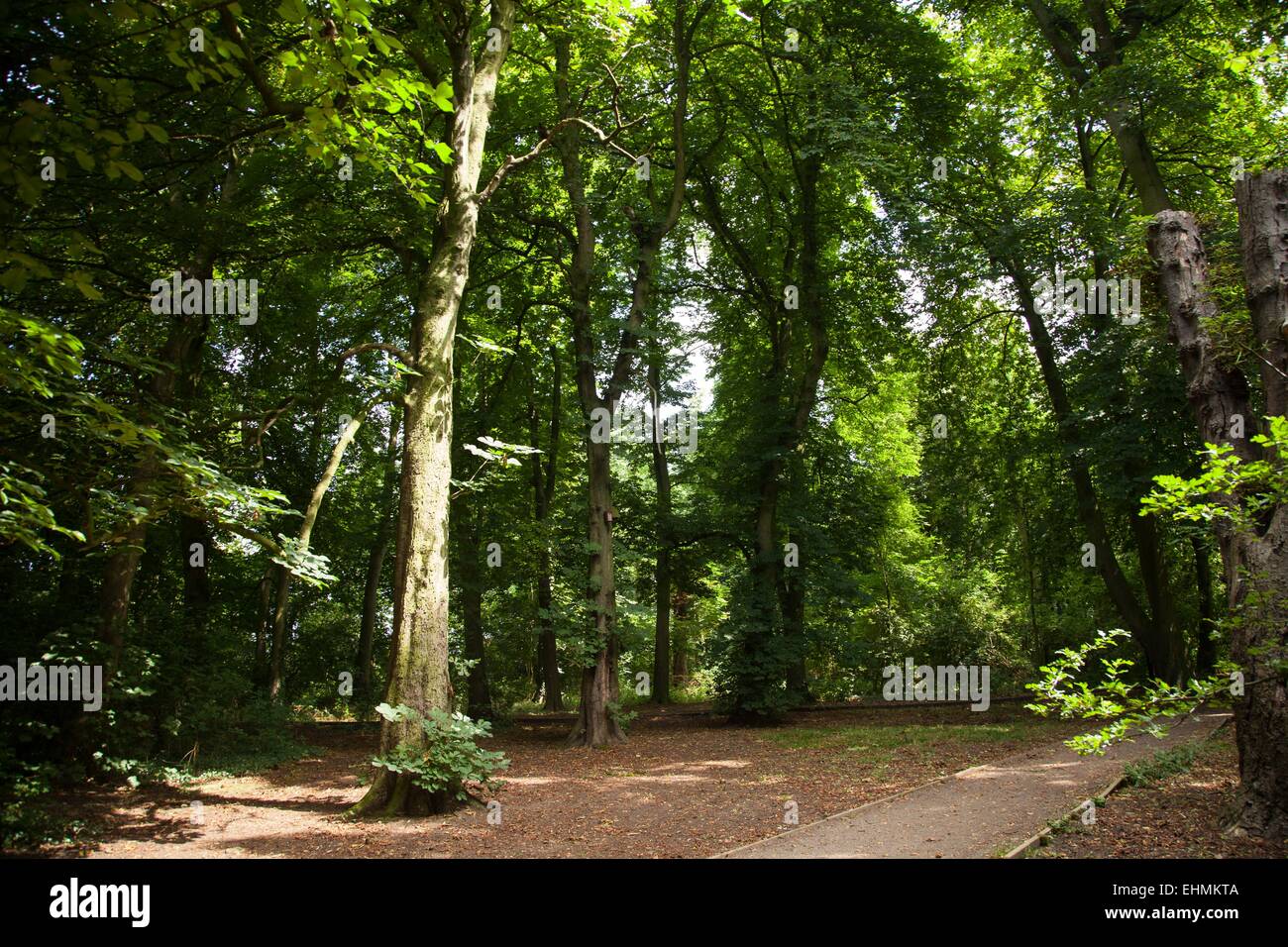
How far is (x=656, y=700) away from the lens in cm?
2375

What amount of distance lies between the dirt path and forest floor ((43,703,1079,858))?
429 mm

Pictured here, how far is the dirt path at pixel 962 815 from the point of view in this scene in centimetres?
641

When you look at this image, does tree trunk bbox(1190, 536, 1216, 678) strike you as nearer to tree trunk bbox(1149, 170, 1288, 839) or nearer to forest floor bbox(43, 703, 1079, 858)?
forest floor bbox(43, 703, 1079, 858)

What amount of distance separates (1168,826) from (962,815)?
1659mm

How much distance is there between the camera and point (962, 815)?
750 cm

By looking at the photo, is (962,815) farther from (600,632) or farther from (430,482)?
(600,632)

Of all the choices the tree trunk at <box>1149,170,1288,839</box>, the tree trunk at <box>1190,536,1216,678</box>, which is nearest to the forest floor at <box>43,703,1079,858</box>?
the tree trunk at <box>1149,170,1288,839</box>

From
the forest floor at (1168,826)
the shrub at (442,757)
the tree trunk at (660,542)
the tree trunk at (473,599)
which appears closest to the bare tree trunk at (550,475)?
the tree trunk at (473,599)

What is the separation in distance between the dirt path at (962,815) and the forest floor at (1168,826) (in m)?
0.36

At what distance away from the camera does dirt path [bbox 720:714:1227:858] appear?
641 cm

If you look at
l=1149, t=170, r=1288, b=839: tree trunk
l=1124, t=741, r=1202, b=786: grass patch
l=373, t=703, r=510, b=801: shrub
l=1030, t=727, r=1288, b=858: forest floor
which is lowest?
l=1124, t=741, r=1202, b=786: grass patch

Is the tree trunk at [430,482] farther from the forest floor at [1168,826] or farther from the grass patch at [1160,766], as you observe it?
the grass patch at [1160,766]

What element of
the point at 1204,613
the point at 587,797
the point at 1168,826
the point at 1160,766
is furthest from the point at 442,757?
the point at 1204,613
